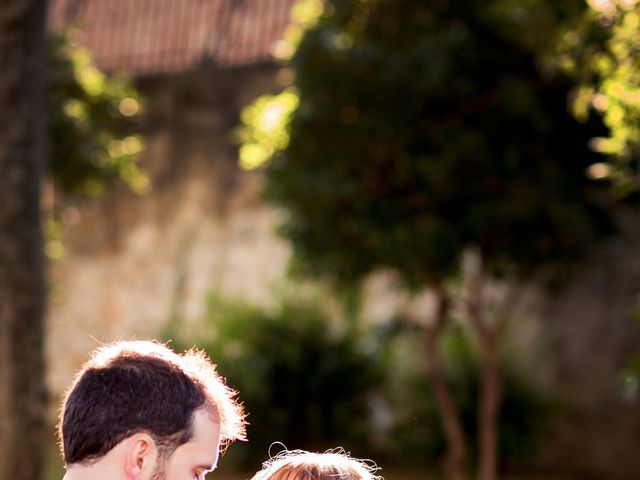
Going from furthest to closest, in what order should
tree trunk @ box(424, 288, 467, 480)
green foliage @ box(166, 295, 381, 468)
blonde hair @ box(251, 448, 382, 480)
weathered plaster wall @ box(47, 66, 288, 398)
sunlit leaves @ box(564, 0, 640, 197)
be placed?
weathered plaster wall @ box(47, 66, 288, 398) < green foliage @ box(166, 295, 381, 468) < tree trunk @ box(424, 288, 467, 480) < sunlit leaves @ box(564, 0, 640, 197) < blonde hair @ box(251, 448, 382, 480)

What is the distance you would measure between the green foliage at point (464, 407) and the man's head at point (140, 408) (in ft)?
28.6

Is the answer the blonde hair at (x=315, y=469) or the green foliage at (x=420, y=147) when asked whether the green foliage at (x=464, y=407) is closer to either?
the green foliage at (x=420, y=147)

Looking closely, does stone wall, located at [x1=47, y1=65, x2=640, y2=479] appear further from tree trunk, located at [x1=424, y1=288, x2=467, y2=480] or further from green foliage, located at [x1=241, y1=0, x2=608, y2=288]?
green foliage, located at [x1=241, y1=0, x2=608, y2=288]

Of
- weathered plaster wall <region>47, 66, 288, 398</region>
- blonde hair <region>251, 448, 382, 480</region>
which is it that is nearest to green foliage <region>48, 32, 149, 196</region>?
weathered plaster wall <region>47, 66, 288, 398</region>

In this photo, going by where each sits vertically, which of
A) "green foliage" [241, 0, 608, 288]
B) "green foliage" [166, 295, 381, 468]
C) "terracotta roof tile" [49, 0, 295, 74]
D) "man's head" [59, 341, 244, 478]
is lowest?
"man's head" [59, 341, 244, 478]

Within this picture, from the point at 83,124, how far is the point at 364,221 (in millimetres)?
2988

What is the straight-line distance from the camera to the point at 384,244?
29.0ft

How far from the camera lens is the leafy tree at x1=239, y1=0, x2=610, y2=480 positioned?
8867 millimetres

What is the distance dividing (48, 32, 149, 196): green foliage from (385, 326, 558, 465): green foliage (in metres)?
2.69

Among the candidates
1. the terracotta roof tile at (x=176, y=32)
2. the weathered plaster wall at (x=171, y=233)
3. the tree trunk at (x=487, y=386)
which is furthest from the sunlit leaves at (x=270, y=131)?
the terracotta roof tile at (x=176, y=32)

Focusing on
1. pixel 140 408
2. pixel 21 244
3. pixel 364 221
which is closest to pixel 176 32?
pixel 364 221

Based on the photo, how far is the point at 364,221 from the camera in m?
8.91

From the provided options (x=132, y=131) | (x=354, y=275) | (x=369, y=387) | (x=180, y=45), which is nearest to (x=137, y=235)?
(x=132, y=131)

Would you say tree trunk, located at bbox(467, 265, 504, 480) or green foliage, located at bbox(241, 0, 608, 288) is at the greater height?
green foliage, located at bbox(241, 0, 608, 288)
